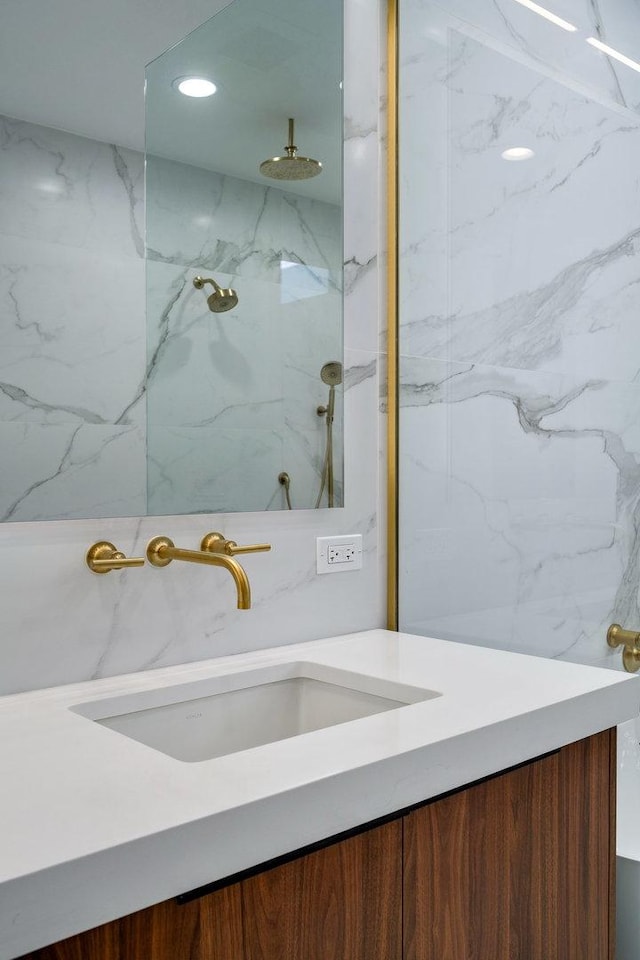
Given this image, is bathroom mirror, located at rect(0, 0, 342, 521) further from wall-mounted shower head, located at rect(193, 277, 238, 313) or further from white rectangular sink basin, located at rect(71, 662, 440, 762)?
white rectangular sink basin, located at rect(71, 662, 440, 762)

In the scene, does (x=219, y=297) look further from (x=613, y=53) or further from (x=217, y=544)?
(x=613, y=53)

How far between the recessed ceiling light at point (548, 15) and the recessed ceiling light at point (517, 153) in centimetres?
24

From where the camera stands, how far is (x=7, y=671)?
128cm

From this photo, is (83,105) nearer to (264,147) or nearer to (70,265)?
(70,265)

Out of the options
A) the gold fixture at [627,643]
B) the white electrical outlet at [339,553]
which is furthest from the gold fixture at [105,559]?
the gold fixture at [627,643]

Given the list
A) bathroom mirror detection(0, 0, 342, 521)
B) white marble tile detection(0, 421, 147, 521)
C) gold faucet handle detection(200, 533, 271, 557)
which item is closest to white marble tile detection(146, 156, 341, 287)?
bathroom mirror detection(0, 0, 342, 521)

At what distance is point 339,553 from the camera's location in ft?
5.84

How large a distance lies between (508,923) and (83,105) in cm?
140

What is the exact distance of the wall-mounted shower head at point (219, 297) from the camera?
1.55 m

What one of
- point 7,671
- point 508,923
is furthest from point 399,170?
point 508,923

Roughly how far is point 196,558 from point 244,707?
29 centimetres

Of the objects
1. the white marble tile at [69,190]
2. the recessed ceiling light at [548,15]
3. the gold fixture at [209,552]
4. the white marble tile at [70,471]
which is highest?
the recessed ceiling light at [548,15]

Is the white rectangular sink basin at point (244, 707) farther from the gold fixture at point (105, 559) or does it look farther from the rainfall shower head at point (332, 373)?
the rainfall shower head at point (332, 373)

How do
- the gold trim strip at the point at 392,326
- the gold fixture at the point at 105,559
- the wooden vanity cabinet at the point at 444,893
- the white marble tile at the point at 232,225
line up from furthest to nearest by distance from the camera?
the gold trim strip at the point at 392,326 < the white marble tile at the point at 232,225 < the gold fixture at the point at 105,559 < the wooden vanity cabinet at the point at 444,893
